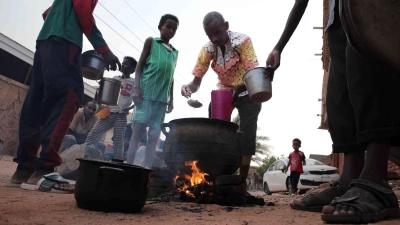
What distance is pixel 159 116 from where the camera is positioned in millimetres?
5035

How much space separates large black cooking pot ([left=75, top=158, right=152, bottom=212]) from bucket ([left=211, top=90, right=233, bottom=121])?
1.69 meters

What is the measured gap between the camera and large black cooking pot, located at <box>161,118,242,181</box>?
3.34 metres

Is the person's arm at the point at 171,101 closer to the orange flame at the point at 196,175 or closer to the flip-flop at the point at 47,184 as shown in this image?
the orange flame at the point at 196,175

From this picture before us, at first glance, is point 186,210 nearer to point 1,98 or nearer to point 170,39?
point 170,39

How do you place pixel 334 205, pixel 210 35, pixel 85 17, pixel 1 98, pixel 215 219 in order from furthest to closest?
pixel 1 98 → pixel 210 35 → pixel 85 17 → pixel 215 219 → pixel 334 205

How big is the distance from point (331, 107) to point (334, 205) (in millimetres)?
950

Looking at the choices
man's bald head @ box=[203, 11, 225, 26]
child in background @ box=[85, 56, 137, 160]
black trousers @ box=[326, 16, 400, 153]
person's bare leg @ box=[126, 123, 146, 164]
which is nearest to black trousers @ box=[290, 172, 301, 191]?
child in background @ box=[85, 56, 137, 160]

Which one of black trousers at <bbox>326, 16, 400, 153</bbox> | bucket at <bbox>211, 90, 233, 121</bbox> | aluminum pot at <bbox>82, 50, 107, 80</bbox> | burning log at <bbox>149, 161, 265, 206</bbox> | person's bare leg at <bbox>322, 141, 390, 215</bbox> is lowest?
burning log at <bbox>149, 161, 265, 206</bbox>

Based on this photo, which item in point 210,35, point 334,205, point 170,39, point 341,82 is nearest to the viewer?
point 334,205

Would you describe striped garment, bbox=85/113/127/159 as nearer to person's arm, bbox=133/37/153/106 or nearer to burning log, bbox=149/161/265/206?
person's arm, bbox=133/37/153/106

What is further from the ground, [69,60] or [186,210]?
[69,60]

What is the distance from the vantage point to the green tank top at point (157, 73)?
4945 mm

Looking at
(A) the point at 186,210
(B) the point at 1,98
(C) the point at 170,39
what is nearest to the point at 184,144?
(A) the point at 186,210

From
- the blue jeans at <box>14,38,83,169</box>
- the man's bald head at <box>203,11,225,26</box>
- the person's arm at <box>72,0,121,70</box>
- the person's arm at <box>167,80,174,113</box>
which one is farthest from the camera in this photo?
the person's arm at <box>167,80,174,113</box>
